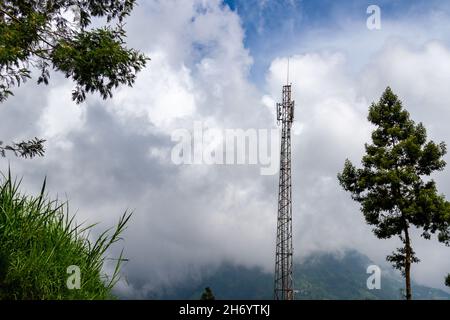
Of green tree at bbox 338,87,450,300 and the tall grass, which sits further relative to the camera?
green tree at bbox 338,87,450,300

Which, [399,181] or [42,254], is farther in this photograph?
[399,181]

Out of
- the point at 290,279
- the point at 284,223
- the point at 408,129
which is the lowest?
the point at 290,279

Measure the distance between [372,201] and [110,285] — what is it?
20.0m

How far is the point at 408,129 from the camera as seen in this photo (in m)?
24.5

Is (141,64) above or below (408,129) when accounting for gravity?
below

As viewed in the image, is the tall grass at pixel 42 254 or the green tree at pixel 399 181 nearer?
the tall grass at pixel 42 254

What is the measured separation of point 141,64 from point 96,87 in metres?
1.08

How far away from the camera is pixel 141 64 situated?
10102 millimetres
